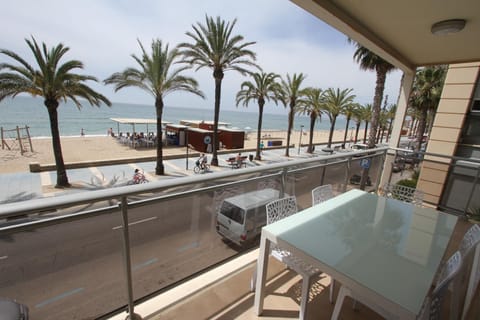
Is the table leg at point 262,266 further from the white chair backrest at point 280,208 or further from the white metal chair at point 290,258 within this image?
the white chair backrest at point 280,208

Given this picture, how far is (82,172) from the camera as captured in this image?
1312 cm

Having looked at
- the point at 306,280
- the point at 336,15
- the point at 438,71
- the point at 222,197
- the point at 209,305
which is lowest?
the point at 209,305

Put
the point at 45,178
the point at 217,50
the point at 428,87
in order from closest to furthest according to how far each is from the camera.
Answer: the point at 45,178 < the point at 217,50 < the point at 428,87

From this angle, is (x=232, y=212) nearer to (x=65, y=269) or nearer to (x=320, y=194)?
(x=320, y=194)

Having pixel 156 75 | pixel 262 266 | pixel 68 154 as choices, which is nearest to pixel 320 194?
pixel 262 266

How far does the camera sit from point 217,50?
13531 millimetres

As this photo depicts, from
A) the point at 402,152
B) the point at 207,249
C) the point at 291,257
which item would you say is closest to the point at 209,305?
the point at 207,249

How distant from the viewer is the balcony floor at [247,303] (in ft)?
5.69

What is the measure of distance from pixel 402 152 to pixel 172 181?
4786mm

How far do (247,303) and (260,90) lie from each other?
18.4 m

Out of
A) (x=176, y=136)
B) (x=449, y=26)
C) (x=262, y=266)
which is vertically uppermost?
(x=449, y=26)

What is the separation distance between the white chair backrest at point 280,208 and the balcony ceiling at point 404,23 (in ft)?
5.92

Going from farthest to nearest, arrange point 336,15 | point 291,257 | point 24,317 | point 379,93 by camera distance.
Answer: point 379,93
point 336,15
point 291,257
point 24,317

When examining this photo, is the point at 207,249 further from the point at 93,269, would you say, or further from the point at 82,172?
the point at 82,172
